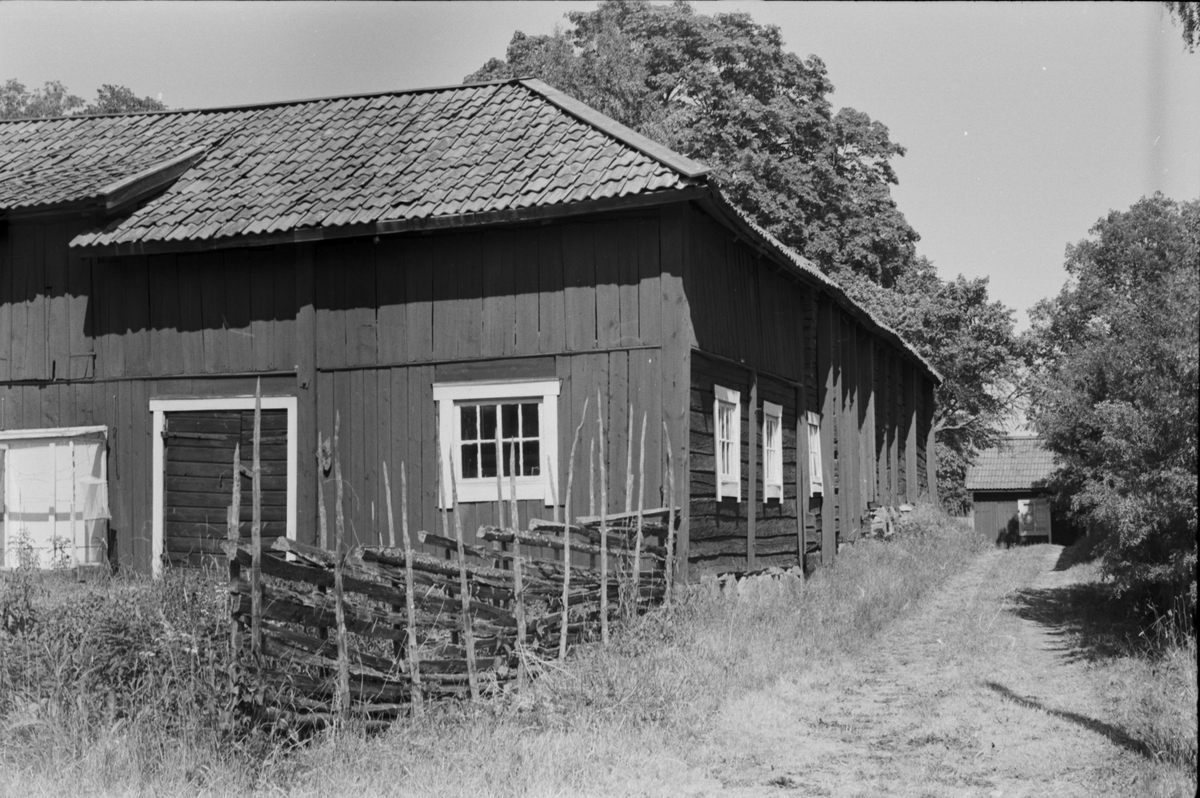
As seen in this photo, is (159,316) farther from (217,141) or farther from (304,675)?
(304,675)

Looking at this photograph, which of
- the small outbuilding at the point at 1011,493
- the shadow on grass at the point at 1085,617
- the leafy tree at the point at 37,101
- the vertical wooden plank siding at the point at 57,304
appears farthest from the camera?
the small outbuilding at the point at 1011,493

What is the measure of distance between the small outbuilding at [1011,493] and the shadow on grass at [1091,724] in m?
35.7

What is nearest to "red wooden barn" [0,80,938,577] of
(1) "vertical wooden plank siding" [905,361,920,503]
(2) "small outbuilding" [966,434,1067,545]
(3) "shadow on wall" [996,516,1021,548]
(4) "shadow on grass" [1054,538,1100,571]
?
(4) "shadow on grass" [1054,538,1100,571]

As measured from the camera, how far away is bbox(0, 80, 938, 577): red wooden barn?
13.1 meters

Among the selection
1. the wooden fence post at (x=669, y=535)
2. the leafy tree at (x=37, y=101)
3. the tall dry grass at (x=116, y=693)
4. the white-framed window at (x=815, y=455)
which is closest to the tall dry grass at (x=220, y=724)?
the tall dry grass at (x=116, y=693)

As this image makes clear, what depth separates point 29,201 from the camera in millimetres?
14234

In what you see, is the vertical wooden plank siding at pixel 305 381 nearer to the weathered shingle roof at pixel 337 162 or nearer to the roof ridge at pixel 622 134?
the weathered shingle roof at pixel 337 162

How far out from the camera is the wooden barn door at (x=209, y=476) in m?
14.2

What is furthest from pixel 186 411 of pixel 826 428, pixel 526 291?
pixel 826 428

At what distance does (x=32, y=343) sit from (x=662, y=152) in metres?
7.62

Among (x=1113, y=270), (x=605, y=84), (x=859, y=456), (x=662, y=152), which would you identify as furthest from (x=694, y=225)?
(x=1113, y=270)

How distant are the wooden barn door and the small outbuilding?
1356 inches

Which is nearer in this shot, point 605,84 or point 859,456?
point 859,456

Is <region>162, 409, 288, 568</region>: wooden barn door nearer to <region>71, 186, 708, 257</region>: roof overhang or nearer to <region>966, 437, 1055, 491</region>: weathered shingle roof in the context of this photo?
<region>71, 186, 708, 257</region>: roof overhang
